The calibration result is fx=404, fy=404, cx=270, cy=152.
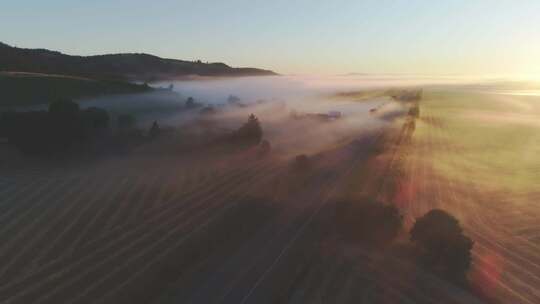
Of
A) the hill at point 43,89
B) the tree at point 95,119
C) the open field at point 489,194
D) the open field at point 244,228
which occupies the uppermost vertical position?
the hill at point 43,89

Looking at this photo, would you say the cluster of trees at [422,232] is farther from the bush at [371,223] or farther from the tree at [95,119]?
the tree at [95,119]

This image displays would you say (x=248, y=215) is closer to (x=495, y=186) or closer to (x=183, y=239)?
(x=183, y=239)

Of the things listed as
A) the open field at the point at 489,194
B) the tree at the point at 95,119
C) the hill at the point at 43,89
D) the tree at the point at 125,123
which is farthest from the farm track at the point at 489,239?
the hill at the point at 43,89

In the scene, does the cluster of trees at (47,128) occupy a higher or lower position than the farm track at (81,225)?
higher

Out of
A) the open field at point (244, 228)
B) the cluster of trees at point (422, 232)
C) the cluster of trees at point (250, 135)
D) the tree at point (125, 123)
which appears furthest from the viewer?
the tree at point (125, 123)

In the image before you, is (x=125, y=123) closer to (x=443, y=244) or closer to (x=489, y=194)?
(x=489, y=194)

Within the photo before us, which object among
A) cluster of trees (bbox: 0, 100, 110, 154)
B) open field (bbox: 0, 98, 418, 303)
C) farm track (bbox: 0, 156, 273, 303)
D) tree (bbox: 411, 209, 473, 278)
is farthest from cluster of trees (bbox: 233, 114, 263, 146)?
tree (bbox: 411, 209, 473, 278)

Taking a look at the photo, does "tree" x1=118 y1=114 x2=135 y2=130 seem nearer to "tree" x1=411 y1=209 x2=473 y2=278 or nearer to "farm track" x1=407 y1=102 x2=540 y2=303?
"farm track" x1=407 y1=102 x2=540 y2=303

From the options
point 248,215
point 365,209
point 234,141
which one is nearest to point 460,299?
point 365,209
